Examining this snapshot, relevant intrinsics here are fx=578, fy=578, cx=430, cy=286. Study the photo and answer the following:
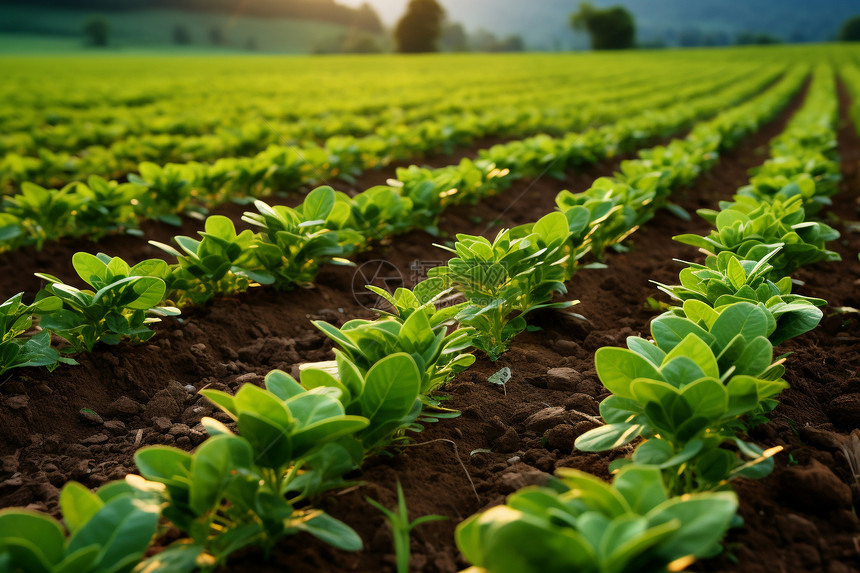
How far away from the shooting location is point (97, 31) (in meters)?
61.2

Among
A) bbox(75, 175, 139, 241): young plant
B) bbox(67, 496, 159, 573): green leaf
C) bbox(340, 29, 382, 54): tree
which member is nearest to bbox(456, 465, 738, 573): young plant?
bbox(67, 496, 159, 573): green leaf

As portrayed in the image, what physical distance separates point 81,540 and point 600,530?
3.63 ft

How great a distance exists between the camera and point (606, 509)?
1.27 metres

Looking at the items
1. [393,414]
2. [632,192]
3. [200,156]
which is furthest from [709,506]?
[200,156]

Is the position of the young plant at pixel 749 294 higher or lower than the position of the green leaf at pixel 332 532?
higher

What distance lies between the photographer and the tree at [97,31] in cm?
6125

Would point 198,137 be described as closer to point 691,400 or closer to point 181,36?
point 691,400

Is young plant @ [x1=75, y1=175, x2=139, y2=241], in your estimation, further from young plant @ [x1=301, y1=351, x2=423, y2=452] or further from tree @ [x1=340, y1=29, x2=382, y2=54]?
→ tree @ [x1=340, y1=29, x2=382, y2=54]

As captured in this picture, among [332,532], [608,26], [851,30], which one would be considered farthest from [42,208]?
[851,30]

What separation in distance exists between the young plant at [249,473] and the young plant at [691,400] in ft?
2.36

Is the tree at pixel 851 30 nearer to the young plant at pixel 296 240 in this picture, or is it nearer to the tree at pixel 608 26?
the tree at pixel 608 26

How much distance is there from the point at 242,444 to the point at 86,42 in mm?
76203

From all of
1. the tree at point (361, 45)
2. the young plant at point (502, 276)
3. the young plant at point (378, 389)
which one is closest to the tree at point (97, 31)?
the tree at point (361, 45)

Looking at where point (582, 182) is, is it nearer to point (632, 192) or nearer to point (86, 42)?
point (632, 192)
